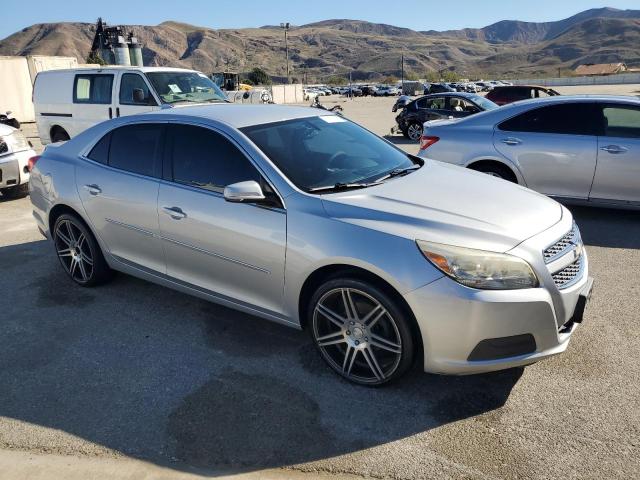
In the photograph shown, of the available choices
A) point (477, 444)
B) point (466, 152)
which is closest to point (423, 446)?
point (477, 444)

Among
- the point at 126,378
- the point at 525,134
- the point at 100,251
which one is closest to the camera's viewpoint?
the point at 126,378

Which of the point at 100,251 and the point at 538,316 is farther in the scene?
the point at 100,251

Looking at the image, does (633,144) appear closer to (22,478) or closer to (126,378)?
(126,378)

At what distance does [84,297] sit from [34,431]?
1888 millimetres

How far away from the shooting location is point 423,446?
8.84ft

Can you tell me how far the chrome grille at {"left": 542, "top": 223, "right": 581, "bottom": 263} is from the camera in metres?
2.95

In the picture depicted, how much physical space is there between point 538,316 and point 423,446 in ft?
3.00

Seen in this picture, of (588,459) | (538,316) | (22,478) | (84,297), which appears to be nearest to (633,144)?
(538,316)

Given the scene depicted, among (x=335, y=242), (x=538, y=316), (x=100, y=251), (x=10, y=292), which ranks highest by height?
(x=335, y=242)

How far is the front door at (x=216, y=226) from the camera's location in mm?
3316

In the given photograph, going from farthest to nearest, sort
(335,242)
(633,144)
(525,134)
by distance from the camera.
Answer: (525,134)
(633,144)
(335,242)

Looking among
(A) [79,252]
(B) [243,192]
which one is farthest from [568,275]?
(A) [79,252]

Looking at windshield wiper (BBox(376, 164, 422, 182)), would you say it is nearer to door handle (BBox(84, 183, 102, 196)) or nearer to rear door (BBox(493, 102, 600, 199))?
door handle (BBox(84, 183, 102, 196))

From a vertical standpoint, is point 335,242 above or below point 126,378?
above
